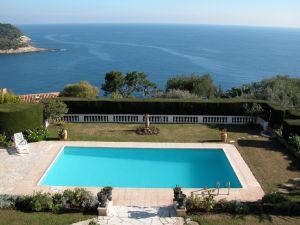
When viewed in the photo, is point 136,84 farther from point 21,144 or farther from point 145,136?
point 21,144

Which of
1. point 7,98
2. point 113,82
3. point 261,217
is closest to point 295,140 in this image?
point 261,217

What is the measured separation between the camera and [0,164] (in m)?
16.5

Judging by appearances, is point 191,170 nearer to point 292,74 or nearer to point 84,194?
point 84,194

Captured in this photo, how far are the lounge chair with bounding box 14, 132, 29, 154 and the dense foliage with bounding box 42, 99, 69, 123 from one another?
127 inches

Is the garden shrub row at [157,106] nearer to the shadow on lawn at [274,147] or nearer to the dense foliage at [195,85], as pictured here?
the shadow on lawn at [274,147]

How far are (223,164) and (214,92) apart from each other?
1406 inches

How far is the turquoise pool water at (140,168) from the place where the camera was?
621 inches

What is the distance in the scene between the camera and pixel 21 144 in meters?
18.3

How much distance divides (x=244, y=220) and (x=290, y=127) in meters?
9.27

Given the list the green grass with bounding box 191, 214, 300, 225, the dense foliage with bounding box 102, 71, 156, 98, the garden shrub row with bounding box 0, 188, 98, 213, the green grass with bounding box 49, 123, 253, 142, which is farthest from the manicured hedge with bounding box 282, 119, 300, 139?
the dense foliage with bounding box 102, 71, 156, 98

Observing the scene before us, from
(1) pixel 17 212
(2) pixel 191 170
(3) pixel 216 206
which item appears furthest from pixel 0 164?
(3) pixel 216 206

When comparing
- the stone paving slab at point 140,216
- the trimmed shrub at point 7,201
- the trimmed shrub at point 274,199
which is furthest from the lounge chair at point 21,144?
the trimmed shrub at point 274,199

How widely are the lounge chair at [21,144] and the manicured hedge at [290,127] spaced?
45.6 ft

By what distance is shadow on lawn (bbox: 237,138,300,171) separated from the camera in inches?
673
